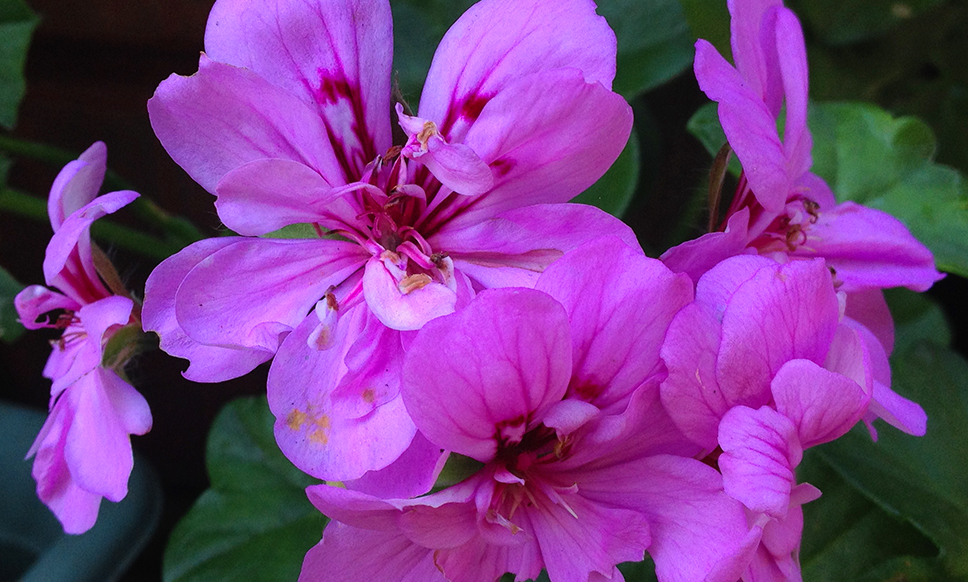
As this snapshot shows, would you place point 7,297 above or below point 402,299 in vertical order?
below

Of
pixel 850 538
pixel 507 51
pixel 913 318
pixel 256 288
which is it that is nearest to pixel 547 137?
pixel 507 51

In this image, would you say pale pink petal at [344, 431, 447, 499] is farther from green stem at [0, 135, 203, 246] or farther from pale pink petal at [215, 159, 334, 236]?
green stem at [0, 135, 203, 246]

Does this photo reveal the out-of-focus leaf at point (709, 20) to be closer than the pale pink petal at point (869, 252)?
No

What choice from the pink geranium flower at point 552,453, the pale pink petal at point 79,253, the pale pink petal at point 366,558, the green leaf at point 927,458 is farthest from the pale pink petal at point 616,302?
the green leaf at point 927,458

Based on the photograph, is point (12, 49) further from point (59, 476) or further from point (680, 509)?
point (680, 509)

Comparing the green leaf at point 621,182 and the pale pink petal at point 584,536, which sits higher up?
the pale pink petal at point 584,536

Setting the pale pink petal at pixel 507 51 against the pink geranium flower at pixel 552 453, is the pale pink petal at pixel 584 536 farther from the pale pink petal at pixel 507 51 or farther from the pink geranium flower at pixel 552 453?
the pale pink petal at pixel 507 51

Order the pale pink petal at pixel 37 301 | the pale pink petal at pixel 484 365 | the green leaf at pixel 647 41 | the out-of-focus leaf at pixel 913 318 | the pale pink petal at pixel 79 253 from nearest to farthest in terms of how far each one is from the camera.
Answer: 1. the pale pink petal at pixel 484 365
2. the pale pink petal at pixel 79 253
3. the pale pink petal at pixel 37 301
4. the green leaf at pixel 647 41
5. the out-of-focus leaf at pixel 913 318
